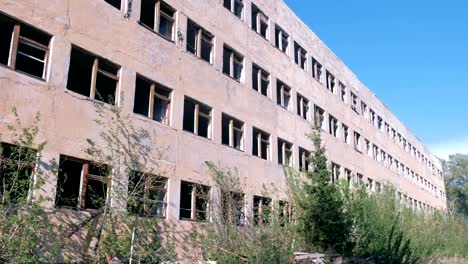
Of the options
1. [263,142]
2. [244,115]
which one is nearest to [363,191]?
[263,142]

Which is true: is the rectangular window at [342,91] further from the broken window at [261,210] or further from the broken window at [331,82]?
the broken window at [261,210]

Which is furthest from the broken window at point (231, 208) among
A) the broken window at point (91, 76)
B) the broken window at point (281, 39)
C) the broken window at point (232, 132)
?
the broken window at point (281, 39)

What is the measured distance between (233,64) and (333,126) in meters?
12.7

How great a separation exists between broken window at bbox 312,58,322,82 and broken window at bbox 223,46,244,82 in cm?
904

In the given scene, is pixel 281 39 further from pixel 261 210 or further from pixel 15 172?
pixel 15 172

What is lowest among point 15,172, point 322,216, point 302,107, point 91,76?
point 322,216

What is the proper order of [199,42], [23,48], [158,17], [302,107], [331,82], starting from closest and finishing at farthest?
[23,48] → [158,17] → [199,42] → [302,107] → [331,82]

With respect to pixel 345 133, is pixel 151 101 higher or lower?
lower

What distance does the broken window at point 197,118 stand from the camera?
16.2m

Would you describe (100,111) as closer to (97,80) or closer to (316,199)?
(97,80)

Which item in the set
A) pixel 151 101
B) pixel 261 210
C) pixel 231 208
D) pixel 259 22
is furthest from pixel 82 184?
pixel 259 22

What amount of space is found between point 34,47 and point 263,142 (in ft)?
39.5

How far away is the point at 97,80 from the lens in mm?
12766

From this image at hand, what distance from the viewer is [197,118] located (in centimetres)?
1639
